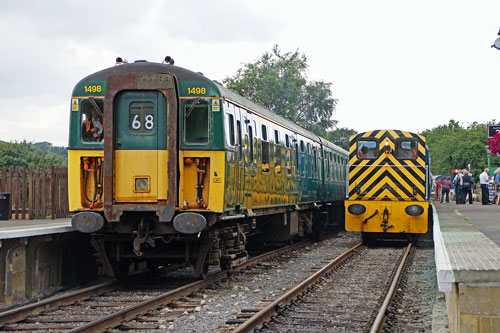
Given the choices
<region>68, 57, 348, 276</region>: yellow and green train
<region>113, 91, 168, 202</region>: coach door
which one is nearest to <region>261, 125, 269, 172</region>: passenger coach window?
<region>68, 57, 348, 276</region>: yellow and green train

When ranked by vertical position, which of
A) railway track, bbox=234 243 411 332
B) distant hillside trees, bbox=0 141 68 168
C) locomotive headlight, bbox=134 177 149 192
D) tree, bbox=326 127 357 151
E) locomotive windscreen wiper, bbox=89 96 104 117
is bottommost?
railway track, bbox=234 243 411 332

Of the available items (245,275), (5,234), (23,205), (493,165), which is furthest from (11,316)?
(493,165)

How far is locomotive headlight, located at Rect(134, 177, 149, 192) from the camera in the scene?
10180 millimetres

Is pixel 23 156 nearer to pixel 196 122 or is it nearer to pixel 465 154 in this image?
pixel 465 154

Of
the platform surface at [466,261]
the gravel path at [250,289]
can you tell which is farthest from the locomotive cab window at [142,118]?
the platform surface at [466,261]

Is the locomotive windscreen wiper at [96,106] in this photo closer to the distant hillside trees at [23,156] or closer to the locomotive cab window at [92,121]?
the locomotive cab window at [92,121]

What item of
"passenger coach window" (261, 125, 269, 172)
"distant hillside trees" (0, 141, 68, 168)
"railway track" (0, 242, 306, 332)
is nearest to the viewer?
"railway track" (0, 242, 306, 332)

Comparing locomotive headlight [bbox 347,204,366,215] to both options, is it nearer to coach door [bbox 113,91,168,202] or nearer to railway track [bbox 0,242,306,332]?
railway track [bbox 0,242,306,332]

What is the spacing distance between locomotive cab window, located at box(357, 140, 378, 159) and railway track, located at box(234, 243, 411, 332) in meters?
4.88

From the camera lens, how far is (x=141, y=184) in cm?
1020

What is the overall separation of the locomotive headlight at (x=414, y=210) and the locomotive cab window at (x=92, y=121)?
9.50m

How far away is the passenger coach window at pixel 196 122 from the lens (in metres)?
10.3

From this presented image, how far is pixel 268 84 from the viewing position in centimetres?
5712

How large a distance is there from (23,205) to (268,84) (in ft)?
134
